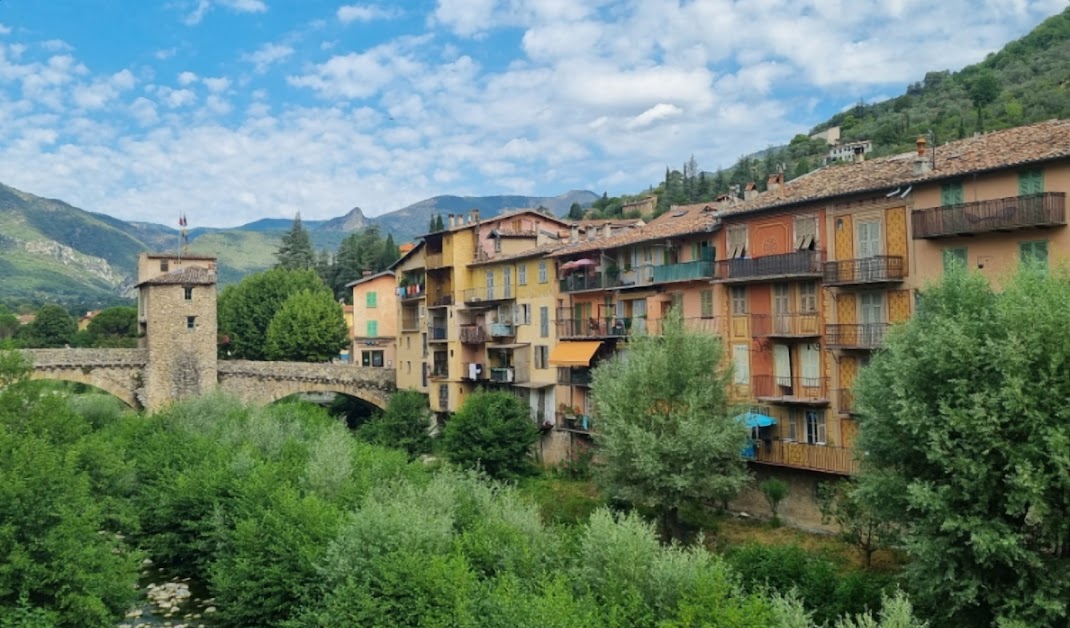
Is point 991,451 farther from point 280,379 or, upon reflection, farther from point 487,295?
point 280,379

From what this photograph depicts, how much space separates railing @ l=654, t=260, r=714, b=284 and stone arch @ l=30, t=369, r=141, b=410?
37.1 m

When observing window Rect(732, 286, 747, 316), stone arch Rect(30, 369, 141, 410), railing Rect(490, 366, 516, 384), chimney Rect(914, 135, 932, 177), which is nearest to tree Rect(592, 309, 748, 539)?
window Rect(732, 286, 747, 316)

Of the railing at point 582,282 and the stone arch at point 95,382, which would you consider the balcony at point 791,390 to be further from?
the stone arch at point 95,382

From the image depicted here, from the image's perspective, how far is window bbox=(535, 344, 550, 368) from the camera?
45.5 m

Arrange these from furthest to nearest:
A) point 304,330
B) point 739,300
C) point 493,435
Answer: point 304,330 < point 493,435 < point 739,300

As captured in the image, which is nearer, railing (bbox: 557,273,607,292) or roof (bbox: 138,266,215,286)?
railing (bbox: 557,273,607,292)

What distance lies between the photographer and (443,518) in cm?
2467

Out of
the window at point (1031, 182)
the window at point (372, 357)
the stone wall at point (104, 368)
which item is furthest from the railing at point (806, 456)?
the window at point (372, 357)

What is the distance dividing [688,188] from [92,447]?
10522cm

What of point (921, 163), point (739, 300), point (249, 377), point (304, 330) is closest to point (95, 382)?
point (249, 377)

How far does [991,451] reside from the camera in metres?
18.9

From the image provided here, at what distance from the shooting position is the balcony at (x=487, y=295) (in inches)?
1927

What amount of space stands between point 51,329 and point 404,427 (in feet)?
247

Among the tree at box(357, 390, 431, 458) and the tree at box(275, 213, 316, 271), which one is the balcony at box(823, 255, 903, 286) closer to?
the tree at box(357, 390, 431, 458)
